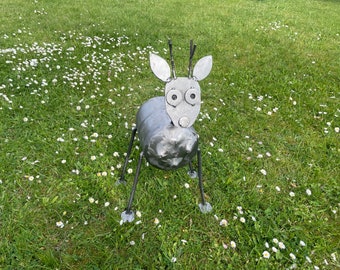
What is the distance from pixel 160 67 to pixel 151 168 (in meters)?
1.52

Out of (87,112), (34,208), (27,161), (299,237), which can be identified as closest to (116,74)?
(87,112)

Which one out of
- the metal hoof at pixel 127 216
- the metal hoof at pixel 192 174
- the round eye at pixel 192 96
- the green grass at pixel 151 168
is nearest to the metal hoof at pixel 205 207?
the green grass at pixel 151 168

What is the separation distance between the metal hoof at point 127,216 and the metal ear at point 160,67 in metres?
1.37

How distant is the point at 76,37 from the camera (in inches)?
241

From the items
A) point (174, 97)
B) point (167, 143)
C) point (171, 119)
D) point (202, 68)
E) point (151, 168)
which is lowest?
point (151, 168)

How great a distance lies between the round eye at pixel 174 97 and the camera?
6.32ft

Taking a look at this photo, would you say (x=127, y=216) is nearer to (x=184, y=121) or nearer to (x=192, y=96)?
(x=184, y=121)

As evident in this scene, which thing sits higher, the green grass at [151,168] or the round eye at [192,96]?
the round eye at [192,96]

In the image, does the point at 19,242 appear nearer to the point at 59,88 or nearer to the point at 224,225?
the point at 224,225

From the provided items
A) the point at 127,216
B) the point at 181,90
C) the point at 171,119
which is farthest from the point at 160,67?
the point at 127,216

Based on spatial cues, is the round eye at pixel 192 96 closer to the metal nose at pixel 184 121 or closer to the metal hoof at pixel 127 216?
the metal nose at pixel 184 121

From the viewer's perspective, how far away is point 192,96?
1.96 metres

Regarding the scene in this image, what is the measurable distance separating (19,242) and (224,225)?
183 cm

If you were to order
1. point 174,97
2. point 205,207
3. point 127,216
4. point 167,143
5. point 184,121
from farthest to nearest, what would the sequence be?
point 205,207
point 127,216
point 167,143
point 184,121
point 174,97
